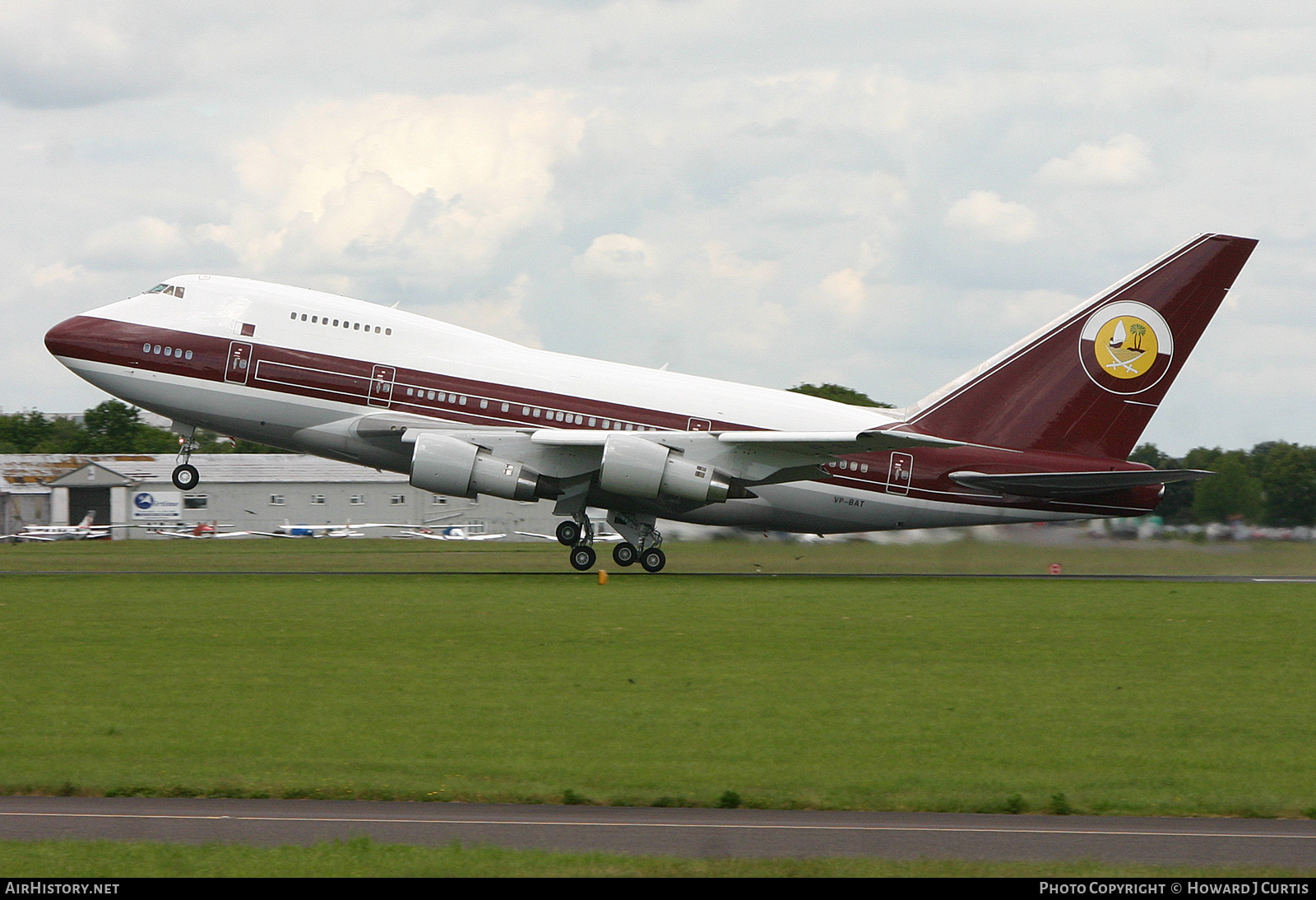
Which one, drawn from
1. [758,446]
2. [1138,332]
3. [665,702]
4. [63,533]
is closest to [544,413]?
[758,446]

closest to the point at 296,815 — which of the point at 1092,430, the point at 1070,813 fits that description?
the point at 1070,813

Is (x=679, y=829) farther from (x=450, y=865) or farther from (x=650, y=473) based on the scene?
(x=650, y=473)

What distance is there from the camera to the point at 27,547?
2124 inches

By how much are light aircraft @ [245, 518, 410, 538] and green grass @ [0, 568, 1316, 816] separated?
46114mm

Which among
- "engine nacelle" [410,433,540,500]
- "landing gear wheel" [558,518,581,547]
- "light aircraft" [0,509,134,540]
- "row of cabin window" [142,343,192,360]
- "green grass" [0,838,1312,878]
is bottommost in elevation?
"light aircraft" [0,509,134,540]

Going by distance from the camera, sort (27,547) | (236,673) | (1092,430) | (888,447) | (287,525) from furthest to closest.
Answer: (287,525) < (27,547) < (1092,430) < (888,447) < (236,673)

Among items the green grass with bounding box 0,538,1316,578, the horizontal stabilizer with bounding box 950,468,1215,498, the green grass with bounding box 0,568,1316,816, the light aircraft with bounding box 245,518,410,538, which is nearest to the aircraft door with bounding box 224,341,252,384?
the green grass with bounding box 0,538,1316,578

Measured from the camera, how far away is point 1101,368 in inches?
1375

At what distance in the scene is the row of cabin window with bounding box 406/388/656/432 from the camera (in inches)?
1278

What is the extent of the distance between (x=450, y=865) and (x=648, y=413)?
83.7 ft

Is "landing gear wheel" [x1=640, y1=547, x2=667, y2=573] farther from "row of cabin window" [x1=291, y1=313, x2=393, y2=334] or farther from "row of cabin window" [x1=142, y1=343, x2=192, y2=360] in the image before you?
"row of cabin window" [x1=142, y1=343, x2=192, y2=360]

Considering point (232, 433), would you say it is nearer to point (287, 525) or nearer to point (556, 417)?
point (556, 417)

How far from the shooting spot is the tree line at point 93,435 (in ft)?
382

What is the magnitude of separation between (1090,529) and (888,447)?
7.84 metres
